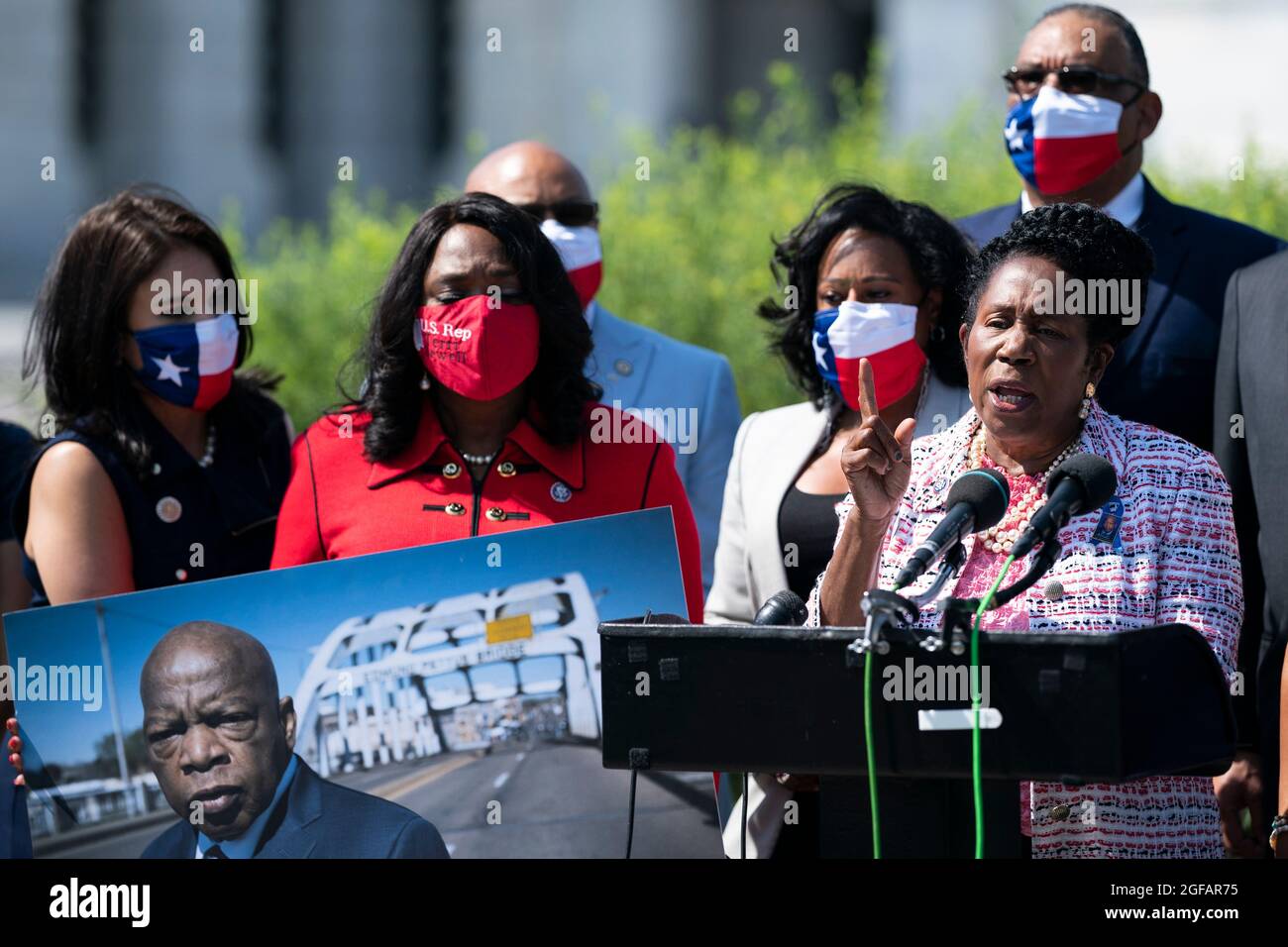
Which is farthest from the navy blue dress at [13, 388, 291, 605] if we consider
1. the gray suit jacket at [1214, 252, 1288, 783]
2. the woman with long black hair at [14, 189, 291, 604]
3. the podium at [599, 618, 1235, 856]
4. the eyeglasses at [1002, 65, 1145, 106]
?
the gray suit jacket at [1214, 252, 1288, 783]

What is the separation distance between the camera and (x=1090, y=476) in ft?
10.2

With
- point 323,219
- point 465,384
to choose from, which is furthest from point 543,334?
point 323,219

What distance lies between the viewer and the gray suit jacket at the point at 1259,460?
Answer: 418cm

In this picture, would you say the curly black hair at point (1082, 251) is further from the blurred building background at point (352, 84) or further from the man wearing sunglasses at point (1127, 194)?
the blurred building background at point (352, 84)

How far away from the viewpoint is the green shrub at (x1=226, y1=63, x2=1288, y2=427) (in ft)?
28.5

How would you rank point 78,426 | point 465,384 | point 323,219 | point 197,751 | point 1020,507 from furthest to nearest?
point 323,219, point 78,426, point 465,384, point 197,751, point 1020,507

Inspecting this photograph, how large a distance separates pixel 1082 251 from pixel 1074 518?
0.58 metres

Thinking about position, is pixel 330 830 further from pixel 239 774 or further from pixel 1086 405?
pixel 1086 405

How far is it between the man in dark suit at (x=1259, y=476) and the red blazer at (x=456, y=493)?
1381 mm

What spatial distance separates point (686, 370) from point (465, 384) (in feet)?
5.06

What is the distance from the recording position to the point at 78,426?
4.63 meters

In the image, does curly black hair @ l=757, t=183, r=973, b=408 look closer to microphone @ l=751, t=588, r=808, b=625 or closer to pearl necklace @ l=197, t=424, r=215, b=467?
microphone @ l=751, t=588, r=808, b=625

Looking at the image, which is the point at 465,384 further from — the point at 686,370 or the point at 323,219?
the point at 323,219

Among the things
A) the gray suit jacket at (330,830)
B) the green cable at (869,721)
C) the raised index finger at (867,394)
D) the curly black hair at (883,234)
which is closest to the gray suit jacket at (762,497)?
the curly black hair at (883,234)
